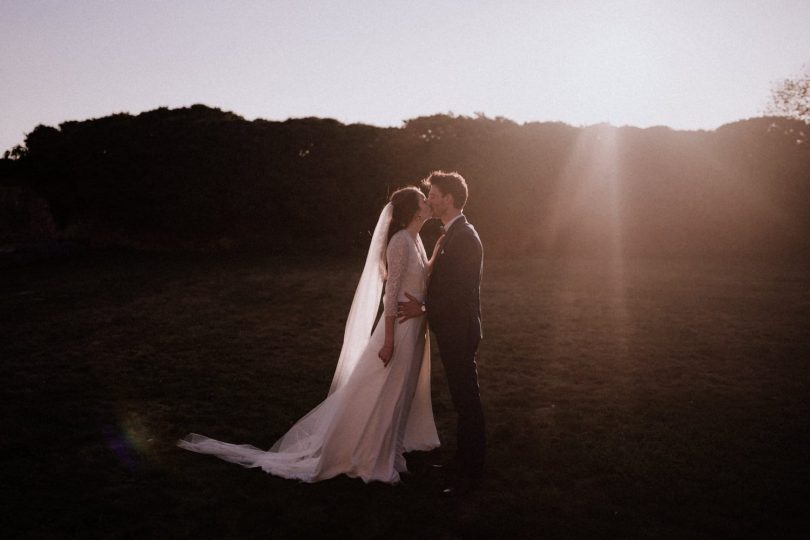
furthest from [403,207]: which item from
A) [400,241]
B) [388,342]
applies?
[388,342]

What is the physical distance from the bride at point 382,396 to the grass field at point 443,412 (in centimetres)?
16

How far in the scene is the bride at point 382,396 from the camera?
15.4 feet

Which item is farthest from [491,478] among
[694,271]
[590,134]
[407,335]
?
[590,134]

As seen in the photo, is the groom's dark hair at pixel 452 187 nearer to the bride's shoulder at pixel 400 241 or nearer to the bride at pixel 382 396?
the bride at pixel 382 396

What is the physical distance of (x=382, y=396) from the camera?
4785 millimetres

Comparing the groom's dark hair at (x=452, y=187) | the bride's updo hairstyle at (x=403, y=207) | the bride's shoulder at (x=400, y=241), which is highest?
the groom's dark hair at (x=452, y=187)

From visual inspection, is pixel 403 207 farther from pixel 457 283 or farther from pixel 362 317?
pixel 362 317

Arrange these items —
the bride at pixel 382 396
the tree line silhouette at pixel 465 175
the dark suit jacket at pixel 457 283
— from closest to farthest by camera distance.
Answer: the dark suit jacket at pixel 457 283
the bride at pixel 382 396
the tree line silhouette at pixel 465 175

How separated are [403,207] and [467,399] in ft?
5.25

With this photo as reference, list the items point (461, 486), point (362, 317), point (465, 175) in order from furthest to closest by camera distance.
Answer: point (465, 175), point (362, 317), point (461, 486)

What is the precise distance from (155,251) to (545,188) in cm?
1122

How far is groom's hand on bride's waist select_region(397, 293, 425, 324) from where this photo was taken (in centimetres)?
475

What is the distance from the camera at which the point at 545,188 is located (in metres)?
16.4

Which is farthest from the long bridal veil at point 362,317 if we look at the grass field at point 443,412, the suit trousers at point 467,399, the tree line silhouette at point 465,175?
the tree line silhouette at point 465,175
